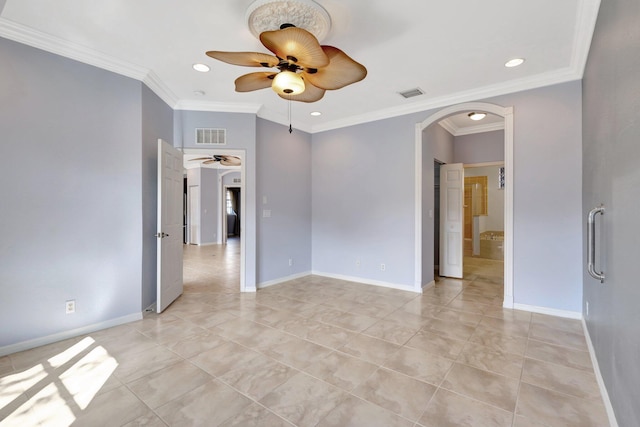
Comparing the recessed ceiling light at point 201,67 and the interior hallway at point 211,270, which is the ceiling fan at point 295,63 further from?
the interior hallway at point 211,270

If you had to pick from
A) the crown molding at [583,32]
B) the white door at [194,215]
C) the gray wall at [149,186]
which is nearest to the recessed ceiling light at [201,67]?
the gray wall at [149,186]

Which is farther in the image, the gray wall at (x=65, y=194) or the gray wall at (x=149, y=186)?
the gray wall at (x=149, y=186)

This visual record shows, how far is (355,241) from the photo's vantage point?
5043 millimetres

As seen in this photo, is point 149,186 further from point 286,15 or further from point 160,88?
point 286,15

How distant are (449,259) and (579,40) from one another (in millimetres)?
3673

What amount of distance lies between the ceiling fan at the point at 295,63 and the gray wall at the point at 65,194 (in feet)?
5.04

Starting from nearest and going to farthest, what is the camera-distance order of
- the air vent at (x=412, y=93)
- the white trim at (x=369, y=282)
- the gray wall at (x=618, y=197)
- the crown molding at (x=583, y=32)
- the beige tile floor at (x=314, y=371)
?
the gray wall at (x=618, y=197)
the beige tile floor at (x=314, y=371)
the crown molding at (x=583, y=32)
the air vent at (x=412, y=93)
the white trim at (x=369, y=282)

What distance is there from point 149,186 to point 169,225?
0.56 m

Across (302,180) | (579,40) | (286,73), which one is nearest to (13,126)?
(286,73)

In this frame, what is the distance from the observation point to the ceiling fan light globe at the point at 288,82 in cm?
232

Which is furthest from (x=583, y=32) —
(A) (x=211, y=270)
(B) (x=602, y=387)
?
(A) (x=211, y=270)

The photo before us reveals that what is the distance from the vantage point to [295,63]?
2230 mm

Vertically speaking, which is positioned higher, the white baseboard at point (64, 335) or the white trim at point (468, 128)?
the white trim at point (468, 128)

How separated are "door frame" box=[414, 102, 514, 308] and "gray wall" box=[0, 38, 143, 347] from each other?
3.66 metres
